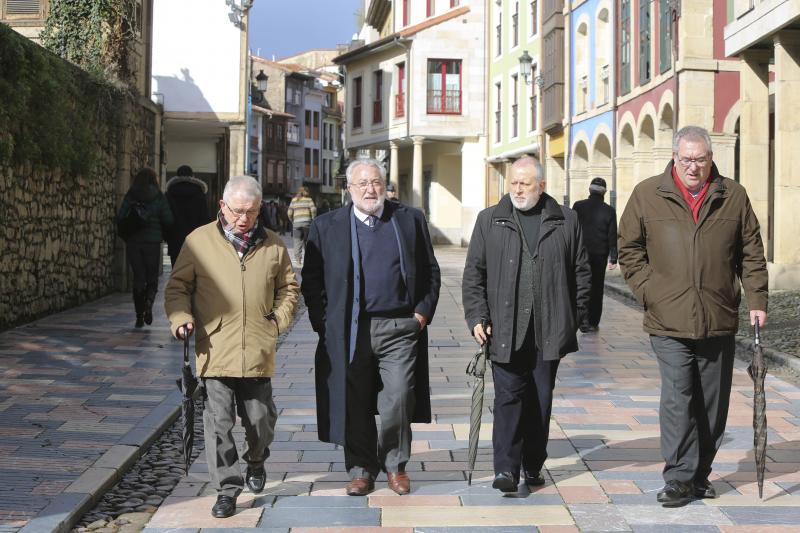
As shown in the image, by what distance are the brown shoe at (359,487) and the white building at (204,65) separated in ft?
63.7

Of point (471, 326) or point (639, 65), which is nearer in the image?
point (471, 326)

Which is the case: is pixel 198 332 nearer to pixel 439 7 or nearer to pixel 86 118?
pixel 86 118

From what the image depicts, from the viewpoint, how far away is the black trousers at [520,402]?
19.2 feet

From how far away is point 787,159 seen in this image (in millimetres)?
18203

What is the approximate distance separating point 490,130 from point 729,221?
3662 cm

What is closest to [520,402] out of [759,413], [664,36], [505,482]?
[505,482]

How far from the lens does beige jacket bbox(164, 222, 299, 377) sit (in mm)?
5562

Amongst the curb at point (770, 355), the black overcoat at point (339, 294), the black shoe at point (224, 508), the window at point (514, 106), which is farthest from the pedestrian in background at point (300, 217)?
the black shoe at point (224, 508)

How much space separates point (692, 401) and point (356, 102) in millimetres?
42922

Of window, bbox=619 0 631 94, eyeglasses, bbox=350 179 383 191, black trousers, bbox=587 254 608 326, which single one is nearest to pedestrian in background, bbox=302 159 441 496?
eyeglasses, bbox=350 179 383 191

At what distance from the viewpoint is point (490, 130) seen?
138 ft

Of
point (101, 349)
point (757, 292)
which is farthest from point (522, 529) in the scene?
point (101, 349)

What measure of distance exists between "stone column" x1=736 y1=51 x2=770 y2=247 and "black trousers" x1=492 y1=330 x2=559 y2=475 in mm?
14301

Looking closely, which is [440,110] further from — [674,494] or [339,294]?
[674,494]
